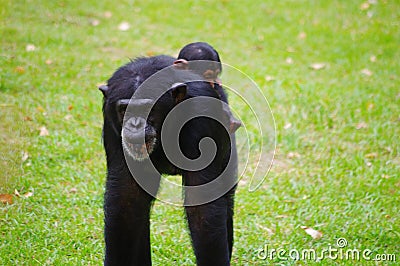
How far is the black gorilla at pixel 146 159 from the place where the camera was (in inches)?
131

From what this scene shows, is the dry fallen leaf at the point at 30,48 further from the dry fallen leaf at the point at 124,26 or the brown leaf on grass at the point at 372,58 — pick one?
the brown leaf on grass at the point at 372,58

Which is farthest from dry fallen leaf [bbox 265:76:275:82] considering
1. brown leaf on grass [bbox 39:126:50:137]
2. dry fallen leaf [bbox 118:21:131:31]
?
brown leaf on grass [bbox 39:126:50:137]

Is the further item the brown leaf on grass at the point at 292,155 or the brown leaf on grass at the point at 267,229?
the brown leaf on grass at the point at 292,155

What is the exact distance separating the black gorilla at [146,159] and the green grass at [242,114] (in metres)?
1.00

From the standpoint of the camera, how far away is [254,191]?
5645 mm

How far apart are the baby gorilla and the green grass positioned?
1324 mm

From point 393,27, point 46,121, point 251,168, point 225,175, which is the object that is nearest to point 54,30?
point 46,121

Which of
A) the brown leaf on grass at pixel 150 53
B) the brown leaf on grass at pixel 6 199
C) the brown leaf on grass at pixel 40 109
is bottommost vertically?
the brown leaf on grass at pixel 6 199

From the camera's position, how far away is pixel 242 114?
7.04m

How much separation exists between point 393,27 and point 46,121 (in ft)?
19.8

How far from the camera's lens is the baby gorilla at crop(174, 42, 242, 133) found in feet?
12.4

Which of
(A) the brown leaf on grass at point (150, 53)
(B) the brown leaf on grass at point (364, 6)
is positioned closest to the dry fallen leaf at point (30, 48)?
(A) the brown leaf on grass at point (150, 53)

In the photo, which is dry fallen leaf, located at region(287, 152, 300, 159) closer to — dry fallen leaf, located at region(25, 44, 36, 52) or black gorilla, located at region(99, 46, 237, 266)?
black gorilla, located at region(99, 46, 237, 266)

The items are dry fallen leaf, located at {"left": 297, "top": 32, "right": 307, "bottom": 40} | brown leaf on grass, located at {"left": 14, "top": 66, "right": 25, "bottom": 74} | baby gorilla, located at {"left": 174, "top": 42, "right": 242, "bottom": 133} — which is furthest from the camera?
dry fallen leaf, located at {"left": 297, "top": 32, "right": 307, "bottom": 40}
